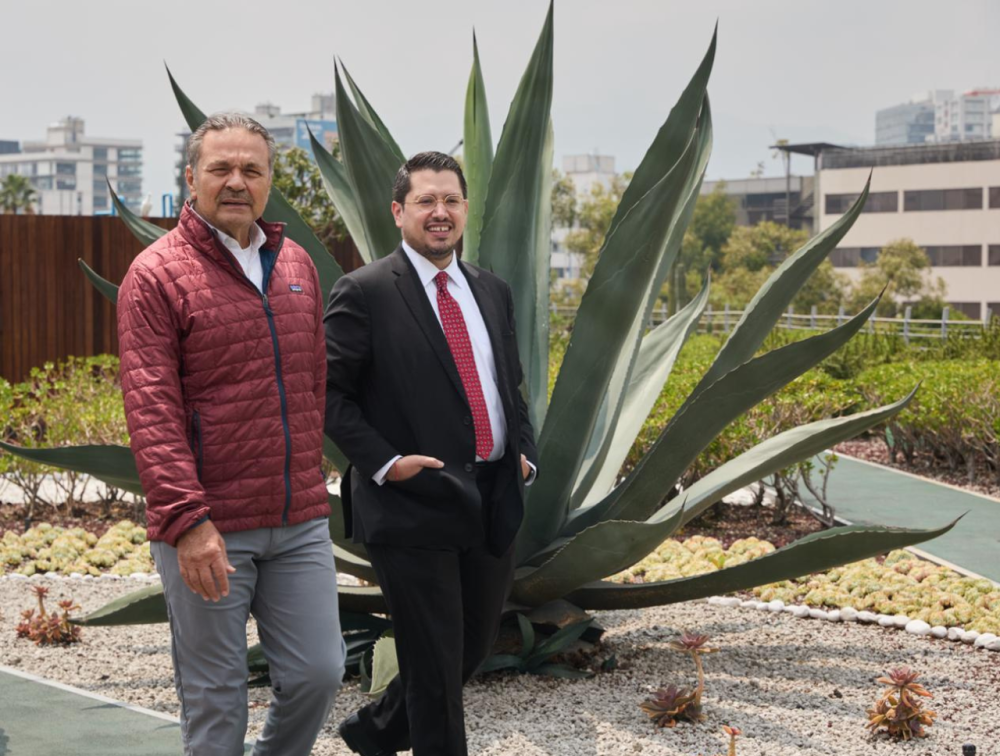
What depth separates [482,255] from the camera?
4422 mm

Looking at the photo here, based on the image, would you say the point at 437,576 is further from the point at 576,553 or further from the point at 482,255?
the point at 482,255

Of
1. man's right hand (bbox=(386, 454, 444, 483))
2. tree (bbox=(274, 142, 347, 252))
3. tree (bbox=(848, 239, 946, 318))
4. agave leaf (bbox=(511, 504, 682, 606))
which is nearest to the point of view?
man's right hand (bbox=(386, 454, 444, 483))

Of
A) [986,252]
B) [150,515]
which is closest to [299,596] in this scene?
[150,515]

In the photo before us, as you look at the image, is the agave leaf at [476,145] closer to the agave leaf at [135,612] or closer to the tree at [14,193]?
the agave leaf at [135,612]

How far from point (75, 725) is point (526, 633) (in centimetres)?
147

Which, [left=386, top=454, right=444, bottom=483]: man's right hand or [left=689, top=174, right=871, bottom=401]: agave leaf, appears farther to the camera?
[left=689, top=174, right=871, bottom=401]: agave leaf

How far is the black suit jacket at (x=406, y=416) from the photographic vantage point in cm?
317

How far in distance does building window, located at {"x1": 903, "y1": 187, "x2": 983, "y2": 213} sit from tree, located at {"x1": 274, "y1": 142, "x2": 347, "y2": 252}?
165ft

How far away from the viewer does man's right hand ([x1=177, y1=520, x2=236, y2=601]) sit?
2.54 meters

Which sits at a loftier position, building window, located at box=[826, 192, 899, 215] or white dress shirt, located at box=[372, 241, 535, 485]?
building window, located at box=[826, 192, 899, 215]

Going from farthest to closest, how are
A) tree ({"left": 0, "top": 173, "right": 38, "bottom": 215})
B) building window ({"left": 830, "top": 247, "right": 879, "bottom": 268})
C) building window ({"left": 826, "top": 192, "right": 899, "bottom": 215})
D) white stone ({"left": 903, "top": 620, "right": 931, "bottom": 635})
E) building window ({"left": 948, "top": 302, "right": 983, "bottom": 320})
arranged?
1. tree ({"left": 0, "top": 173, "right": 38, "bottom": 215})
2. building window ({"left": 830, "top": 247, "right": 879, "bottom": 268})
3. building window ({"left": 826, "top": 192, "right": 899, "bottom": 215})
4. building window ({"left": 948, "top": 302, "right": 983, "bottom": 320})
5. white stone ({"left": 903, "top": 620, "right": 931, "bottom": 635})

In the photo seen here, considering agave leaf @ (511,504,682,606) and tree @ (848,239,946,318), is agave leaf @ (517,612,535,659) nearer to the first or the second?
agave leaf @ (511,504,682,606)

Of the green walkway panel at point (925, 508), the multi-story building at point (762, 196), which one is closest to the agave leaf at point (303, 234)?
the green walkway panel at point (925, 508)

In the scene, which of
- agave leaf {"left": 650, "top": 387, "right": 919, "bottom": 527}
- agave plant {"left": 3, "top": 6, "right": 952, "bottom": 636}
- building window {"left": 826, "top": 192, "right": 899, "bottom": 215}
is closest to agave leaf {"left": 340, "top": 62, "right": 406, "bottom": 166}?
agave plant {"left": 3, "top": 6, "right": 952, "bottom": 636}
